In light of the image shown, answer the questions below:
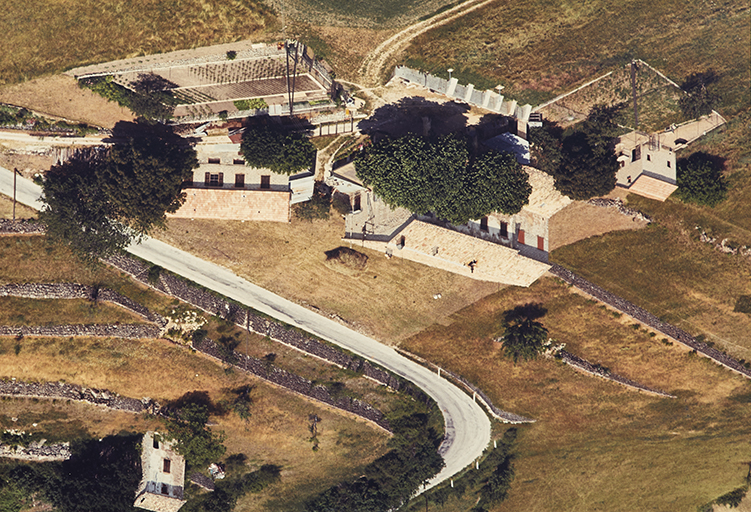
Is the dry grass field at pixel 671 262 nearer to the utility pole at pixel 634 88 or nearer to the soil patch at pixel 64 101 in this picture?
the utility pole at pixel 634 88

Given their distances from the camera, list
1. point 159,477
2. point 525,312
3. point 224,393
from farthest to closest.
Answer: point 525,312 → point 159,477 → point 224,393

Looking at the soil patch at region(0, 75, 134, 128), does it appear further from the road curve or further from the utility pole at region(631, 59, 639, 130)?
the utility pole at region(631, 59, 639, 130)

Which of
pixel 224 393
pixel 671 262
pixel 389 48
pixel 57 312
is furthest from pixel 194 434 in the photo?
pixel 671 262

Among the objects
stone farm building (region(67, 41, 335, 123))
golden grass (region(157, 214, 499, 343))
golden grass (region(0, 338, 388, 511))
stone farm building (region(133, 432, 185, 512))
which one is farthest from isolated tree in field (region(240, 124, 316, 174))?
stone farm building (region(133, 432, 185, 512))

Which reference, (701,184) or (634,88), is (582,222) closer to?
(701,184)

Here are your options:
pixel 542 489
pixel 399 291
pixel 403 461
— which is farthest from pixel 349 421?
pixel 542 489

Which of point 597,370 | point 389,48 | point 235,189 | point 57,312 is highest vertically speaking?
point 389,48

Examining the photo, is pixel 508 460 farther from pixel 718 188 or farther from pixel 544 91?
pixel 544 91

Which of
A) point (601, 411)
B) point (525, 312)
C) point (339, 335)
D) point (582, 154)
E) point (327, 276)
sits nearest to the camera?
point (582, 154)
